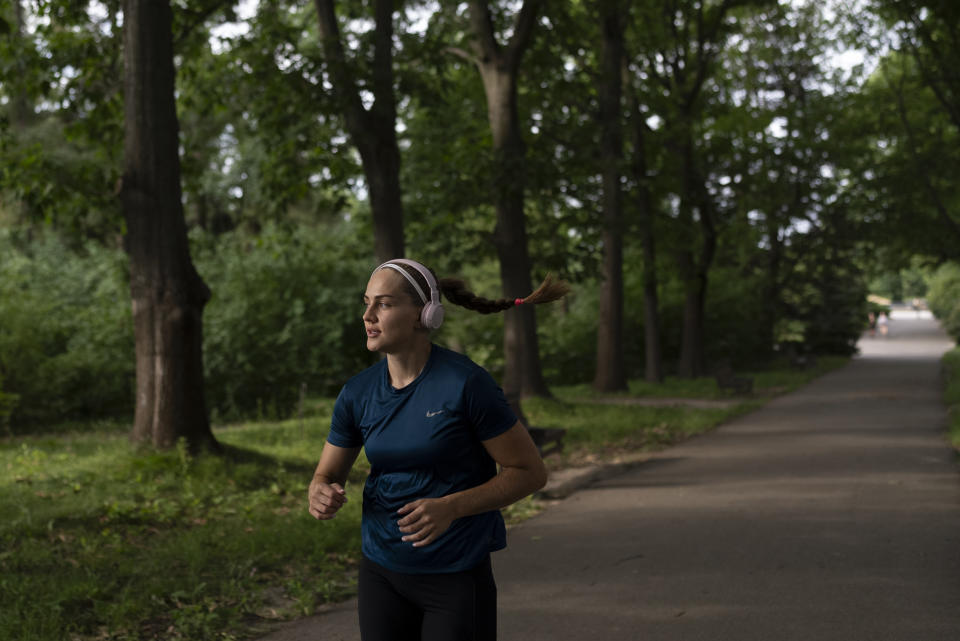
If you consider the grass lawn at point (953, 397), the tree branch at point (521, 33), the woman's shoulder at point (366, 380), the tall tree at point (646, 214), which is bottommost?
the grass lawn at point (953, 397)

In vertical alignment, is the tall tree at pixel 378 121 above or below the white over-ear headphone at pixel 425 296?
above

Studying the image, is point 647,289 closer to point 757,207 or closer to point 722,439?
point 757,207

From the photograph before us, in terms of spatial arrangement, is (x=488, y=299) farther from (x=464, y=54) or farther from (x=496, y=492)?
(x=464, y=54)

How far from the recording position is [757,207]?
110ft

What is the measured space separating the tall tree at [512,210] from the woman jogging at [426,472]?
16719 millimetres

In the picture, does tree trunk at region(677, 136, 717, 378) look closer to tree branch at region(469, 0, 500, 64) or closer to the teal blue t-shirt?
tree branch at region(469, 0, 500, 64)

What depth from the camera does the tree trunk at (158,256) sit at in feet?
34.9

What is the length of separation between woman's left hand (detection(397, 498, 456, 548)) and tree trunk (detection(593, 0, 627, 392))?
67.7 ft

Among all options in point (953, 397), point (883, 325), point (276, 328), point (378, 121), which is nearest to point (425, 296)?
point (378, 121)

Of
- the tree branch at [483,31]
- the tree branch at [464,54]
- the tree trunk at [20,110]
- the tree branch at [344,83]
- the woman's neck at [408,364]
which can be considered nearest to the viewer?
the woman's neck at [408,364]

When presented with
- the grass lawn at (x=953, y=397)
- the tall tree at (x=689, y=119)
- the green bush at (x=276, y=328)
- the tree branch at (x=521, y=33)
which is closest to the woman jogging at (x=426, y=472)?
the grass lawn at (x=953, y=397)

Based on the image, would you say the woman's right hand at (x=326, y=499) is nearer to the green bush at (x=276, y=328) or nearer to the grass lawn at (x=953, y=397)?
the grass lawn at (x=953, y=397)

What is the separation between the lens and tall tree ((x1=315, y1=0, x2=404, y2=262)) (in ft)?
45.9

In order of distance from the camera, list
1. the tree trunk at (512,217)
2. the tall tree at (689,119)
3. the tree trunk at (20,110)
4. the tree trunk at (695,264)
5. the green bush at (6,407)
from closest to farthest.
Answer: the green bush at (6,407)
the tree trunk at (512,217)
the tall tree at (689,119)
the tree trunk at (20,110)
the tree trunk at (695,264)
